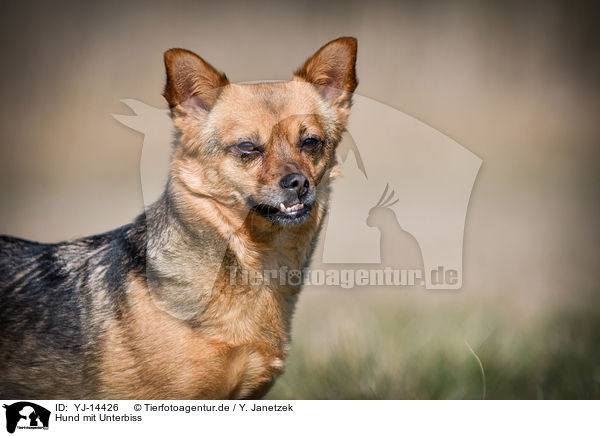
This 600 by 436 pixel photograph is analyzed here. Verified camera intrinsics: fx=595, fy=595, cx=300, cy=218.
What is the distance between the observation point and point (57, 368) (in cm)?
276

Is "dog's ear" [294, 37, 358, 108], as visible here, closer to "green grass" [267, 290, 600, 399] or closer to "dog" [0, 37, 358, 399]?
"dog" [0, 37, 358, 399]

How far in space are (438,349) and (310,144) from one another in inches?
64.7

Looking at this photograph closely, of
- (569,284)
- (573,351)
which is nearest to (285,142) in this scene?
(573,351)

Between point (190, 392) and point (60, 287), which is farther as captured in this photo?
point (60, 287)

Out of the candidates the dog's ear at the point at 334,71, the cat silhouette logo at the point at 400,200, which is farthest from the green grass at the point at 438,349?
the dog's ear at the point at 334,71

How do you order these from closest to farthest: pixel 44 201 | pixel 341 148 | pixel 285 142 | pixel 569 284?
1. pixel 285 142
2. pixel 341 148
3. pixel 569 284
4. pixel 44 201

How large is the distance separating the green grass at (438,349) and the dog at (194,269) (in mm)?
721

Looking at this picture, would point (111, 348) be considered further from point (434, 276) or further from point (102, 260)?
point (434, 276)

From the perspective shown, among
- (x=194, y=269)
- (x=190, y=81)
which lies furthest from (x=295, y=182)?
(x=190, y=81)

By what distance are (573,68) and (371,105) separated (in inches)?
65.2

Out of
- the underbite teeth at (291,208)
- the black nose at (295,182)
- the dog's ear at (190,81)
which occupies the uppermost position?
the dog's ear at (190,81)
